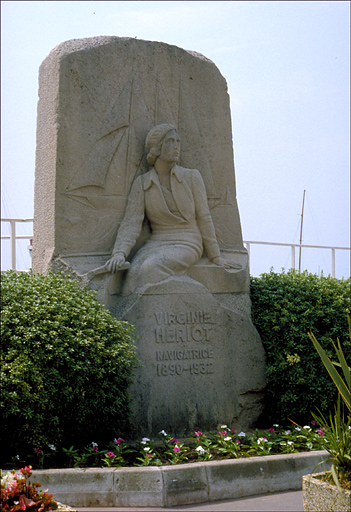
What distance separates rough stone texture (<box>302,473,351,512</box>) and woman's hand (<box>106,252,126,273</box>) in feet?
9.28

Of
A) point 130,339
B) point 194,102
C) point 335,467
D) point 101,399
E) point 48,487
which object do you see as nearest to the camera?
point 335,467

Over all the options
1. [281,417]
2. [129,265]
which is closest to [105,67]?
[129,265]

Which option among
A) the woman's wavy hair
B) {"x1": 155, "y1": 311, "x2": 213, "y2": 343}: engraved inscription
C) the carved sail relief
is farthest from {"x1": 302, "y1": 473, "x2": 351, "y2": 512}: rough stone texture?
the woman's wavy hair

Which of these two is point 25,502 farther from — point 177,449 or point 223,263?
point 223,263

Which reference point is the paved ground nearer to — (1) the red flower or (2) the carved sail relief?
(1) the red flower

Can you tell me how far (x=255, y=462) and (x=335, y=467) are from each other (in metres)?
1.07

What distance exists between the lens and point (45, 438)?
15.5 ft

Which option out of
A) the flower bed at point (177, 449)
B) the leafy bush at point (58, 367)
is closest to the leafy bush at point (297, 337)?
the flower bed at point (177, 449)

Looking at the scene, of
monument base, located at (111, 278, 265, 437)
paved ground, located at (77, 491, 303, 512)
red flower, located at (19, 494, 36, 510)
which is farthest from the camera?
monument base, located at (111, 278, 265, 437)

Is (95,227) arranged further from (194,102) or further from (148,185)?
(194,102)

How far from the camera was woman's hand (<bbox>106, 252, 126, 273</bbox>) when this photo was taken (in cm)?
601

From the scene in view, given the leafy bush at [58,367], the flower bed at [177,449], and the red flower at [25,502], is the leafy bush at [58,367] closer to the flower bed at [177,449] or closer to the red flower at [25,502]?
the flower bed at [177,449]

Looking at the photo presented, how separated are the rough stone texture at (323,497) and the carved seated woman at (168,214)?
9.08 feet

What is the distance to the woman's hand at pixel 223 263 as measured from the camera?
6.61 meters
